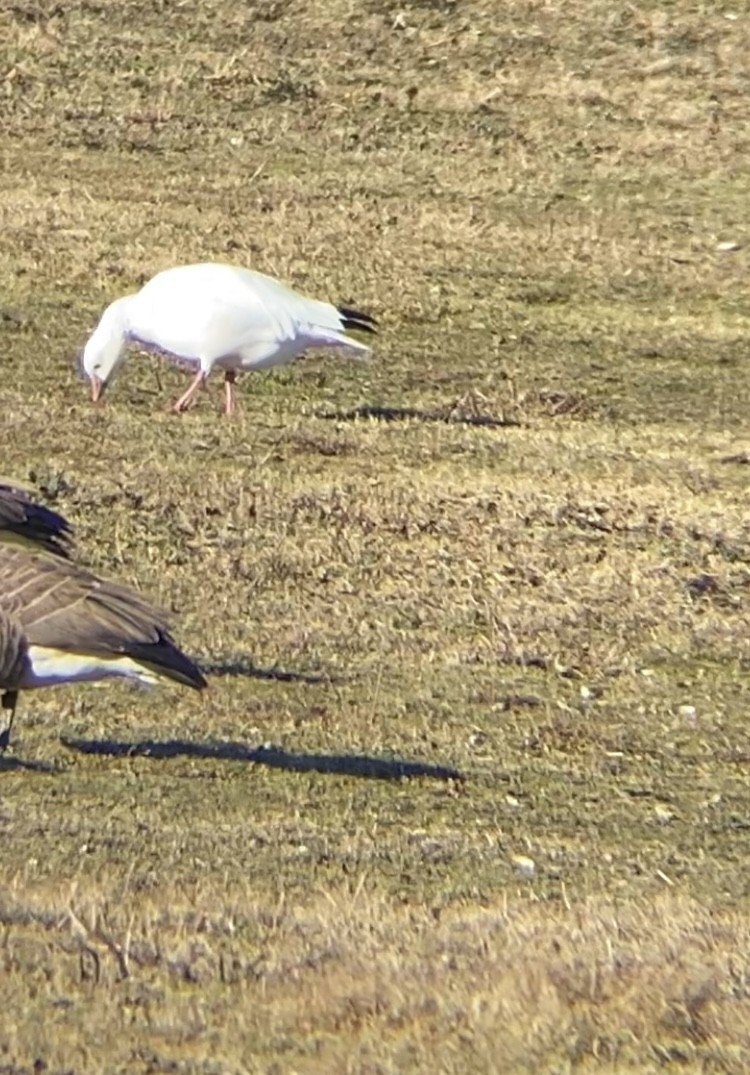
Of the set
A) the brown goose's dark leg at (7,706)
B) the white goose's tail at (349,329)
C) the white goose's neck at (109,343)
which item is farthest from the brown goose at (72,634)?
the white goose's tail at (349,329)

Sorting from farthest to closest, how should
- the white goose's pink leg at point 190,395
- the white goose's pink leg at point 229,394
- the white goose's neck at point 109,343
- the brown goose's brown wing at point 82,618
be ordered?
the white goose's pink leg at point 229,394 < the white goose's pink leg at point 190,395 < the white goose's neck at point 109,343 < the brown goose's brown wing at point 82,618

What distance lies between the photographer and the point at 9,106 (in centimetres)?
1803

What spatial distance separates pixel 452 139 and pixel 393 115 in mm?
564

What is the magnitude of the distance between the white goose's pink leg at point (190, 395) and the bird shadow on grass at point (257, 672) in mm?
3737

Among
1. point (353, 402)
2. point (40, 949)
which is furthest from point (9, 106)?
point (40, 949)

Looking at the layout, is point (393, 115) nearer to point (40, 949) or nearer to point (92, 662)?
point (92, 662)

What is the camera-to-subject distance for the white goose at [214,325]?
11094 mm

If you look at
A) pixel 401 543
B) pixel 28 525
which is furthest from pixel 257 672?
pixel 401 543

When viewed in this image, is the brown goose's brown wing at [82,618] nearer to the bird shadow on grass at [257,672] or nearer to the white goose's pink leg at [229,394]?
the bird shadow on grass at [257,672]

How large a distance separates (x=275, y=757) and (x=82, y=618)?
0.77 meters

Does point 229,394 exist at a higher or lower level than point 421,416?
higher

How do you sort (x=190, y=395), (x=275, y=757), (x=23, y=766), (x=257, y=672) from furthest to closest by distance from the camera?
(x=190, y=395), (x=257, y=672), (x=275, y=757), (x=23, y=766)

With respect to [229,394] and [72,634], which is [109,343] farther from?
[72,634]

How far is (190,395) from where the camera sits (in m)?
11.5
